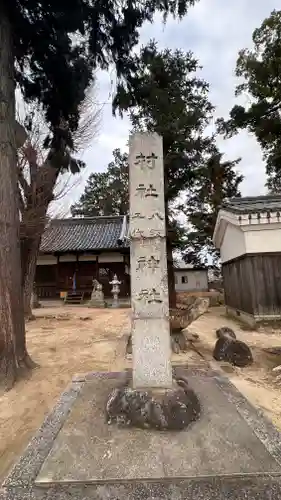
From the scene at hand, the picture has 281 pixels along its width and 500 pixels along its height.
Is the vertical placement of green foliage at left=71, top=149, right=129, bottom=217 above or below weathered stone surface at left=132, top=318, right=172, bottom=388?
above

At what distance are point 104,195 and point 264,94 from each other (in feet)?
77.5

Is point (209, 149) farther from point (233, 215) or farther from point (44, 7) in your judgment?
point (44, 7)

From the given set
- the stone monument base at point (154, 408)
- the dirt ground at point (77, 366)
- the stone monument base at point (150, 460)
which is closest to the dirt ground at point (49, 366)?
the dirt ground at point (77, 366)

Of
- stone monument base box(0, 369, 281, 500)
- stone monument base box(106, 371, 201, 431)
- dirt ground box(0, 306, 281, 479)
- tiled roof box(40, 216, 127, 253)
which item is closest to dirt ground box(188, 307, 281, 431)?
dirt ground box(0, 306, 281, 479)

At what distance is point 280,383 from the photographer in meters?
4.93

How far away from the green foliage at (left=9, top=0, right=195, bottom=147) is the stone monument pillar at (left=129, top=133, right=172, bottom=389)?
3.63m

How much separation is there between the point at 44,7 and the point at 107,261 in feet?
53.8

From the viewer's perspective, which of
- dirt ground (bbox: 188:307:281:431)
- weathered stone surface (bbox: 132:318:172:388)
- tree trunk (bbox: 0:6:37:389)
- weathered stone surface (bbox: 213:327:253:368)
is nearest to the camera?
weathered stone surface (bbox: 132:318:172:388)

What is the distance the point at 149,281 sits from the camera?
3.46m

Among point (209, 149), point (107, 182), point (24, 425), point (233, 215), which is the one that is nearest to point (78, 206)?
point (107, 182)

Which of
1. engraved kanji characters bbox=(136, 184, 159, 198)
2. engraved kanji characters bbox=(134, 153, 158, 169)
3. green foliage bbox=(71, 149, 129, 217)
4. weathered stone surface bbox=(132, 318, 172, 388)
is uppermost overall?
green foliage bbox=(71, 149, 129, 217)

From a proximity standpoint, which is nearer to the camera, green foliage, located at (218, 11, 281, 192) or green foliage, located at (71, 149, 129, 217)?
green foliage, located at (218, 11, 281, 192)

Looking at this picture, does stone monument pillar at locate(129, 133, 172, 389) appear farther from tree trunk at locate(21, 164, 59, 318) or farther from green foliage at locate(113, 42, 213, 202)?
tree trunk at locate(21, 164, 59, 318)

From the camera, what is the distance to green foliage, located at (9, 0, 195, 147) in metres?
5.36
